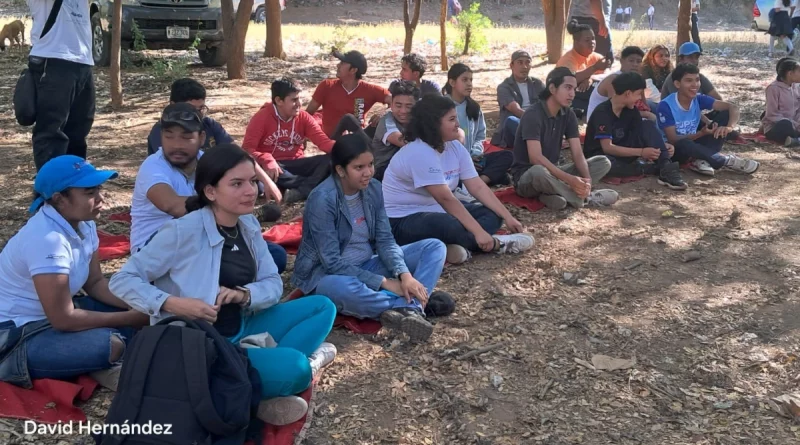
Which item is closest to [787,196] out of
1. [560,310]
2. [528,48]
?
[560,310]

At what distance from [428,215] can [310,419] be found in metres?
1.87

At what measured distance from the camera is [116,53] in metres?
8.23

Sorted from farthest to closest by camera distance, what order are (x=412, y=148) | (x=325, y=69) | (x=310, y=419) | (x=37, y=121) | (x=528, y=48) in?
(x=528, y=48), (x=325, y=69), (x=37, y=121), (x=412, y=148), (x=310, y=419)

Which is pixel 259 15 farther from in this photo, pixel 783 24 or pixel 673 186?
pixel 673 186

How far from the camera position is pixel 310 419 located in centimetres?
301

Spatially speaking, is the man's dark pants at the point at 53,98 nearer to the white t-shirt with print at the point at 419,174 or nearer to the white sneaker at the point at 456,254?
the white t-shirt with print at the point at 419,174

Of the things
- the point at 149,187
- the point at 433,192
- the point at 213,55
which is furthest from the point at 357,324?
the point at 213,55

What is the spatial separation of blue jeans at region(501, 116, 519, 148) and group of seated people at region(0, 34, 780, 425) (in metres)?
0.64

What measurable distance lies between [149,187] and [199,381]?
154 centimetres

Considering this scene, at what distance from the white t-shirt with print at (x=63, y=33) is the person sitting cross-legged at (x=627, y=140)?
12.9 ft

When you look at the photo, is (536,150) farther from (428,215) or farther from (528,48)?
(528,48)

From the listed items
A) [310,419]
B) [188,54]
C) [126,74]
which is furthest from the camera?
[188,54]

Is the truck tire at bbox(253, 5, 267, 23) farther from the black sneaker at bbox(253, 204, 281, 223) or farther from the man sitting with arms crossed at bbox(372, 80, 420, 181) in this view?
the black sneaker at bbox(253, 204, 281, 223)

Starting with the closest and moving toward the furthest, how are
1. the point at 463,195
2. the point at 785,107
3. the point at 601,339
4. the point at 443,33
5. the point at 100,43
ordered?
the point at 601,339
the point at 463,195
the point at 785,107
the point at 100,43
the point at 443,33
